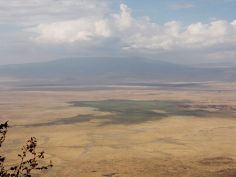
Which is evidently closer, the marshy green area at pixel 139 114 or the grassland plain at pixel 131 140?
the grassland plain at pixel 131 140

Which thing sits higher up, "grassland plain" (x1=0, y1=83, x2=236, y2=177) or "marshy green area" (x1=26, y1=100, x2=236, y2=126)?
"marshy green area" (x1=26, y1=100, x2=236, y2=126)

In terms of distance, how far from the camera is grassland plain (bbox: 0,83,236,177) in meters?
48.1

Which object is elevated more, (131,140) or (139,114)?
(139,114)

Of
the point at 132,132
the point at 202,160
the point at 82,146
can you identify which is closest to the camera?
the point at 202,160

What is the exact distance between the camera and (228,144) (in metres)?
63.1

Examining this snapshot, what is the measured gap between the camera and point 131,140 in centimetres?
6700

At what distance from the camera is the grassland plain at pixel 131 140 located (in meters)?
48.1

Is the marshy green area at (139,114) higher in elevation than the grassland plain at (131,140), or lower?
higher

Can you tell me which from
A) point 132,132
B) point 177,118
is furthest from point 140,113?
point 132,132

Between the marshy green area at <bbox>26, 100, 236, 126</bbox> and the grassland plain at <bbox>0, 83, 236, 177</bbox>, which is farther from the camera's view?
the marshy green area at <bbox>26, 100, 236, 126</bbox>

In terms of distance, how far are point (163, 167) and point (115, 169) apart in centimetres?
561

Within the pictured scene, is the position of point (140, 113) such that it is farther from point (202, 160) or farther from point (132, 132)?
point (202, 160)

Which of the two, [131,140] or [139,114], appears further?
[139,114]

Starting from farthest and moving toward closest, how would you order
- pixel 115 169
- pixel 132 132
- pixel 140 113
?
1. pixel 140 113
2. pixel 132 132
3. pixel 115 169
